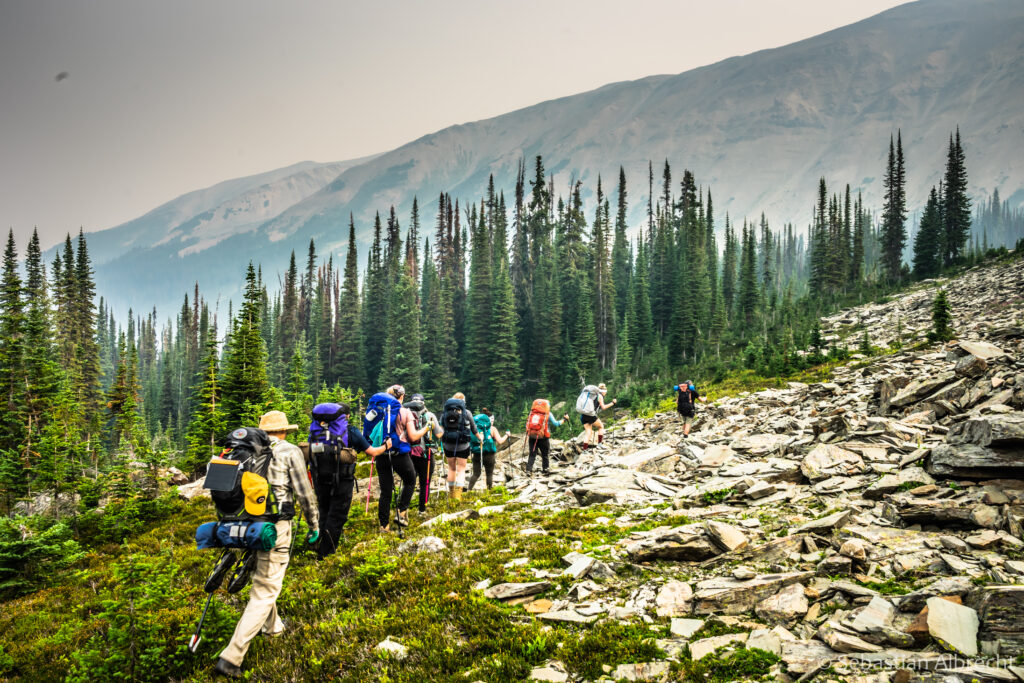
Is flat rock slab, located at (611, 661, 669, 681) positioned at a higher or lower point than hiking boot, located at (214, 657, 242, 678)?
higher

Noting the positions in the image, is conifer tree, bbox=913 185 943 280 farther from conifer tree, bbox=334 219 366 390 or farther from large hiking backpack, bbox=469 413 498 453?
conifer tree, bbox=334 219 366 390

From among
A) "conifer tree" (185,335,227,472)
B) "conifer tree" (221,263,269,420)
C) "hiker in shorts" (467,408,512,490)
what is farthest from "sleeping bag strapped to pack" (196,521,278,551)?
"conifer tree" (221,263,269,420)

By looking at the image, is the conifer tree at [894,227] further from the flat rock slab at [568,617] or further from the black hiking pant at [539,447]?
the flat rock slab at [568,617]

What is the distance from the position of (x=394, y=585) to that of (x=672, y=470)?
860 centimetres

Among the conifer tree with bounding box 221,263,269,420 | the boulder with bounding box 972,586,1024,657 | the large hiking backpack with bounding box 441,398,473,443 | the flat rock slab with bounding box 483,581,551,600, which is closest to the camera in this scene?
the boulder with bounding box 972,586,1024,657

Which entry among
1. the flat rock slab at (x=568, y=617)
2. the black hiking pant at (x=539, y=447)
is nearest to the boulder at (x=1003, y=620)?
the flat rock slab at (x=568, y=617)

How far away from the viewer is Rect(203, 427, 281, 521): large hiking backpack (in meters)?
5.09

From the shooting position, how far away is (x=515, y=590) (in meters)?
5.76

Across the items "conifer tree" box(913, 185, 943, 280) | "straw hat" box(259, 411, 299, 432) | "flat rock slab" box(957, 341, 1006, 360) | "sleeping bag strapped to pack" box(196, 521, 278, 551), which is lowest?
"sleeping bag strapped to pack" box(196, 521, 278, 551)

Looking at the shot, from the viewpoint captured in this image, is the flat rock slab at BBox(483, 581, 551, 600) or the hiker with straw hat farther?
the flat rock slab at BBox(483, 581, 551, 600)

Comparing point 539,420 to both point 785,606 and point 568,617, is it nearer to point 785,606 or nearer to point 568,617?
point 568,617

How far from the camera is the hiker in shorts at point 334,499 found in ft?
24.7

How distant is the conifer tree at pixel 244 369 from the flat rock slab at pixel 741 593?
24501 millimetres

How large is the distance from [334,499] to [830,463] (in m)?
9.26
